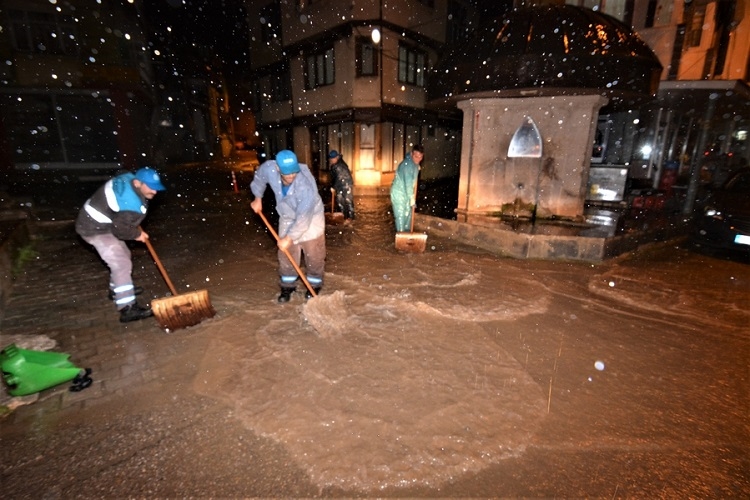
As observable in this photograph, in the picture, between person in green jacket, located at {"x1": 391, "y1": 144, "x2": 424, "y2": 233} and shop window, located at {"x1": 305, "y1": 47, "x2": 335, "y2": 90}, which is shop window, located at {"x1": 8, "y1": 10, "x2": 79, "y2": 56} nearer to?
shop window, located at {"x1": 305, "y1": 47, "x2": 335, "y2": 90}

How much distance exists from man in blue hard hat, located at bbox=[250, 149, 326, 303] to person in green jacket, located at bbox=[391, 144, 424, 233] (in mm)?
2899

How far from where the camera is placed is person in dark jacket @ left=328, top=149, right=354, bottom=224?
943 cm

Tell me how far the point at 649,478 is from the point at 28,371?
4650mm

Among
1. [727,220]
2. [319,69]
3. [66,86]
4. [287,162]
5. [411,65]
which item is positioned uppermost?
[411,65]

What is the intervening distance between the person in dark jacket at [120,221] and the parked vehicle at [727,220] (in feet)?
31.1

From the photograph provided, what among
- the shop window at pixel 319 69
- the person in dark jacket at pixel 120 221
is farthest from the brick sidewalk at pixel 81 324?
the shop window at pixel 319 69

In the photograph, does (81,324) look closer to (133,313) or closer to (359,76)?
(133,313)

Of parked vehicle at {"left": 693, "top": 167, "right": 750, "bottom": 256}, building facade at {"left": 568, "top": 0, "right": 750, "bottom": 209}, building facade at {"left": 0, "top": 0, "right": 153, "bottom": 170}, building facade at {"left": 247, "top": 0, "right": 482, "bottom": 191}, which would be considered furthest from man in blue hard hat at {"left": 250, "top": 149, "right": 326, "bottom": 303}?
building facade at {"left": 0, "top": 0, "right": 153, "bottom": 170}

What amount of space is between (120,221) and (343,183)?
6.07 m

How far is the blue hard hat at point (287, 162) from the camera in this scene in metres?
4.14

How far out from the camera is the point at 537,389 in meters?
3.17

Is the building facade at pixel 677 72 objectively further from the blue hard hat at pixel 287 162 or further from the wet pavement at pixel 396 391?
the blue hard hat at pixel 287 162

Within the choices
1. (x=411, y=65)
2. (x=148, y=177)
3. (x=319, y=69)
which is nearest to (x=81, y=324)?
(x=148, y=177)

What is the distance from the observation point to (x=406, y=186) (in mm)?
7188
